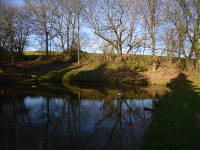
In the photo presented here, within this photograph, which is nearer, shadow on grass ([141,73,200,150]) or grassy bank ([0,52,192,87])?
shadow on grass ([141,73,200,150])

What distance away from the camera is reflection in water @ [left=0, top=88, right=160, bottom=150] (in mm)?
4395

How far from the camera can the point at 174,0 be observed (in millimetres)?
18078

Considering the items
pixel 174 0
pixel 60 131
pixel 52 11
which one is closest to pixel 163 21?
pixel 174 0

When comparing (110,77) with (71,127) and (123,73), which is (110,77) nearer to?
(123,73)

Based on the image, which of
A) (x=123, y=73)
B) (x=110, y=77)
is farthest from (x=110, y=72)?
(x=123, y=73)

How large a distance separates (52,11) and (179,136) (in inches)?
1189

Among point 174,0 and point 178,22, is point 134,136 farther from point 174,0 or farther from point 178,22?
point 174,0

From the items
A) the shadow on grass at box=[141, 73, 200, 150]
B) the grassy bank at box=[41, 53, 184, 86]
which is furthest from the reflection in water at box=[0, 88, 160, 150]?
the grassy bank at box=[41, 53, 184, 86]

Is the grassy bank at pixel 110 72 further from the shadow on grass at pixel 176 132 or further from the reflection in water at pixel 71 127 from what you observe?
the shadow on grass at pixel 176 132

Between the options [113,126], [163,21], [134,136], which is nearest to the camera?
[134,136]

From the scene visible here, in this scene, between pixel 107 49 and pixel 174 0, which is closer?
pixel 174 0

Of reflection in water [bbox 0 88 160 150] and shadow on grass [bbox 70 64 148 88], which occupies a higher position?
shadow on grass [bbox 70 64 148 88]

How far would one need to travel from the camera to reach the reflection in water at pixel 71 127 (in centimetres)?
439

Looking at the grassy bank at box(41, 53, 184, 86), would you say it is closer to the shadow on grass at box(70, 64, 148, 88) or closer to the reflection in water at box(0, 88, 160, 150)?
the shadow on grass at box(70, 64, 148, 88)
